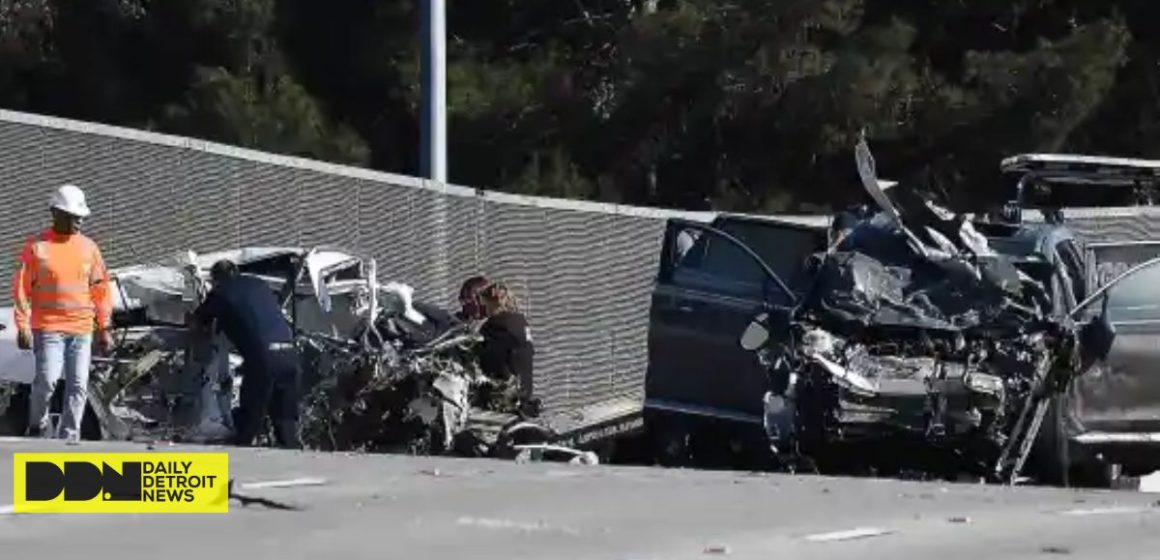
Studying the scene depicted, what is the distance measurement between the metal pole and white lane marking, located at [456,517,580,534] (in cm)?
1340

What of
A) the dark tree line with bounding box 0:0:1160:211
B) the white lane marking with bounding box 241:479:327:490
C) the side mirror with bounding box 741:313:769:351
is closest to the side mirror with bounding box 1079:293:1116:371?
the side mirror with bounding box 741:313:769:351

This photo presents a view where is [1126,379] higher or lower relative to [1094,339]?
lower

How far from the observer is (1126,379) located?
Result: 15531mm

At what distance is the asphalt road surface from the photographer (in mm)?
9297

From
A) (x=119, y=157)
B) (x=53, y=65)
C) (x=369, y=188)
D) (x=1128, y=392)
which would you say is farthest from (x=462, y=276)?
(x=53, y=65)

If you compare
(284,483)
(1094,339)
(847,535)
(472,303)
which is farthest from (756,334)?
(847,535)

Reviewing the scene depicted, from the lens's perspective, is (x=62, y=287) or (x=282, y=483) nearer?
(x=282, y=483)

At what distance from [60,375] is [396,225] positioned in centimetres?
823

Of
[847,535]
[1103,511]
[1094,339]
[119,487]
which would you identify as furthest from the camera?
[1094,339]

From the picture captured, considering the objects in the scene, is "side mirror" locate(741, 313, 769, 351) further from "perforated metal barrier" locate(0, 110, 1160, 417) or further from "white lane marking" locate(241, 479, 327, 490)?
"perforated metal barrier" locate(0, 110, 1160, 417)

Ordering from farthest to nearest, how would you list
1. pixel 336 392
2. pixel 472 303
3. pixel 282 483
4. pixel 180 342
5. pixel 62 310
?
pixel 472 303, pixel 336 392, pixel 180 342, pixel 62 310, pixel 282 483

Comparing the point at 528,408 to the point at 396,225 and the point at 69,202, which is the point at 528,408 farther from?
the point at 396,225

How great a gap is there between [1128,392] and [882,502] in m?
4.50

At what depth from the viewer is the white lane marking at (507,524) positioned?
9.90 meters
